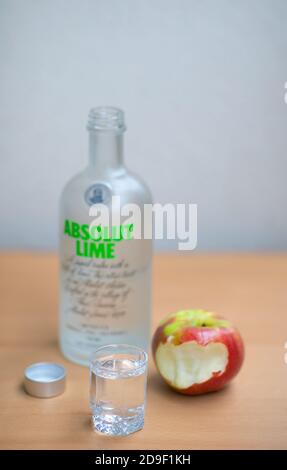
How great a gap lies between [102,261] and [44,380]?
0.13 meters

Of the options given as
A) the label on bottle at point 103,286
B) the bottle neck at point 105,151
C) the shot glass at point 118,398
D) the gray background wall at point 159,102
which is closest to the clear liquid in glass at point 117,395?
the shot glass at point 118,398

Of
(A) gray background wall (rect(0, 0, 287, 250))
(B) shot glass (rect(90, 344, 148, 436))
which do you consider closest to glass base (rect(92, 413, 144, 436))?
(B) shot glass (rect(90, 344, 148, 436))

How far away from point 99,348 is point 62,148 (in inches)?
18.7

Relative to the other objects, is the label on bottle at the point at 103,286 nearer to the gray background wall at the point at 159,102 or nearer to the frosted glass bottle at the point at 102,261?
the frosted glass bottle at the point at 102,261

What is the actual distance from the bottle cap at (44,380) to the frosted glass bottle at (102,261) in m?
0.05

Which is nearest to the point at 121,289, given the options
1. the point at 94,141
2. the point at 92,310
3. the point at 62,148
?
the point at 92,310

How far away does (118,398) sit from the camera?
72 cm

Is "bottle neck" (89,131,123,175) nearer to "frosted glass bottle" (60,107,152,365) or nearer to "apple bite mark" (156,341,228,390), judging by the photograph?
"frosted glass bottle" (60,107,152,365)

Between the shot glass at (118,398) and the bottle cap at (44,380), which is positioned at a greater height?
the bottle cap at (44,380)

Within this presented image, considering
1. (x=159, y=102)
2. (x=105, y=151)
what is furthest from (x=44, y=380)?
(x=159, y=102)

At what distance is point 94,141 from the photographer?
0.81 metres

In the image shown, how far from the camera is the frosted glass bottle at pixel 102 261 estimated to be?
0.81 meters

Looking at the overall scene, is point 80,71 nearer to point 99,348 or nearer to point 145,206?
point 145,206

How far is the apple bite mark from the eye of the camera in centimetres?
74
